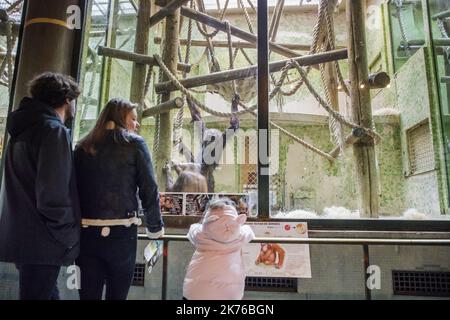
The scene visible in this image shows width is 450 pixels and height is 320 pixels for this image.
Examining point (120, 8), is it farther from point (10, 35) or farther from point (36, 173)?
point (36, 173)

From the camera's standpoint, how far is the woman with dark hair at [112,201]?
5.46ft

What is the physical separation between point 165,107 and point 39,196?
8.51ft

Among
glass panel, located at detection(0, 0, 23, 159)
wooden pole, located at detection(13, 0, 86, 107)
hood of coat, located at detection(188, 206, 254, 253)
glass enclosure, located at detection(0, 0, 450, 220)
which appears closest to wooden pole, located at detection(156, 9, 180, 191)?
glass enclosure, located at detection(0, 0, 450, 220)

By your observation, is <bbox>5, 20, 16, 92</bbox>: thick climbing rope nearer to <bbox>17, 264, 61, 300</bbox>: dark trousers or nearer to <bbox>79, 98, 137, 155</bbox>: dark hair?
<bbox>79, 98, 137, 155</bbox>: dark hair

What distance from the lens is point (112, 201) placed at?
5.56 ft

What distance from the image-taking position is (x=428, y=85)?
6008 millimetres

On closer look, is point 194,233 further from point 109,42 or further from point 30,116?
point 109,42

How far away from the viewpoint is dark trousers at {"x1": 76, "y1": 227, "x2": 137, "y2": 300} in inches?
64.9

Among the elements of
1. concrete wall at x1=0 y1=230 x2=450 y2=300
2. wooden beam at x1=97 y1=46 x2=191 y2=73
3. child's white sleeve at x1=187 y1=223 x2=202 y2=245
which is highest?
wooden beam at x1=97 y1=46 x2=191 y2=73

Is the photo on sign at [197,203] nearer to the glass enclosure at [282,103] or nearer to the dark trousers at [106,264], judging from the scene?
the glass enclosure at [282,103]

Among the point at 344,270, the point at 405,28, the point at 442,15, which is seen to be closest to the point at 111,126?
the point at 344,270

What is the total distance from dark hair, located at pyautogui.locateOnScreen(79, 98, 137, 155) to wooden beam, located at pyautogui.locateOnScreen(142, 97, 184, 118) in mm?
2026

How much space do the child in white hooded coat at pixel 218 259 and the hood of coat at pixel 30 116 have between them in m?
0.99

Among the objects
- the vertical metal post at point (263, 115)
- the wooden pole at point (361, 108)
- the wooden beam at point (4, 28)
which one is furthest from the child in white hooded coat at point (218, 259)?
the wooden beam at point (4, 28)
